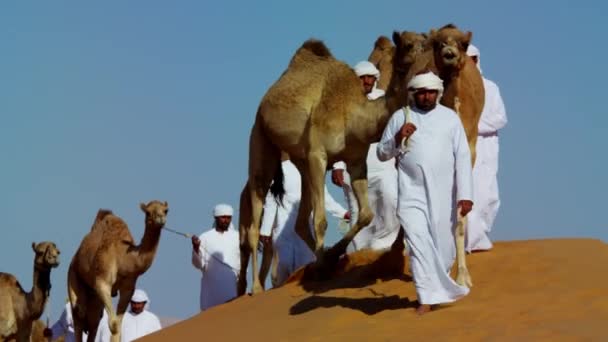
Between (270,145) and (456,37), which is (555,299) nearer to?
(456,37)

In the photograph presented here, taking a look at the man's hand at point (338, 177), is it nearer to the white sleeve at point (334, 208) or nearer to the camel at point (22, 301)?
the white sleeve at point (334, 208)

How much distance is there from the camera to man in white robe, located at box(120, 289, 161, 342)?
19.6 m

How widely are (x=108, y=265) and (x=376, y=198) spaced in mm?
2854

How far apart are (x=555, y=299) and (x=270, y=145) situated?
4.39 metres

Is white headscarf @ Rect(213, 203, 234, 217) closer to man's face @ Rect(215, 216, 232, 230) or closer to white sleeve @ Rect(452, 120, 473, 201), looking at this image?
man's face @ Rect(215, 216, 232, 230)

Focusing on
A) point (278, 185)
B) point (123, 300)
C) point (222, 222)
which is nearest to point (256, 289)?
point (278, 185)

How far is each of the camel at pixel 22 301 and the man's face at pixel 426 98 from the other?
6.55 m

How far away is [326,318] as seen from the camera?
515 inches

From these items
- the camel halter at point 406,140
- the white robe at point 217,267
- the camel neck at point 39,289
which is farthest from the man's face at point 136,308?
the camel halter at point 406,140

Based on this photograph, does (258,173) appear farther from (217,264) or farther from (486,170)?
(217,264)

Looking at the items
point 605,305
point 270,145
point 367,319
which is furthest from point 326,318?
point 270,145

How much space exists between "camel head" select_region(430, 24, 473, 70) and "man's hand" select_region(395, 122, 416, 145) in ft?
4.83

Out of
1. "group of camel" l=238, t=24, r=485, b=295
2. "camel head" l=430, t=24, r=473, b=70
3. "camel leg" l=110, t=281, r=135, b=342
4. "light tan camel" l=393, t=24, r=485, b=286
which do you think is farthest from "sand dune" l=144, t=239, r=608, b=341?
"camel leg" l=110, t=281, r=135, b=342

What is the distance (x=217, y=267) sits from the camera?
1905cm
